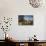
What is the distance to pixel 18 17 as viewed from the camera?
4473mm

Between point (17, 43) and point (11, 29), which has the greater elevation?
→ point (11, 29)

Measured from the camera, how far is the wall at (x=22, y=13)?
4.44 meters

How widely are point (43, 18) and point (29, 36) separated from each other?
752 mm

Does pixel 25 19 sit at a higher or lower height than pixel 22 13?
lower

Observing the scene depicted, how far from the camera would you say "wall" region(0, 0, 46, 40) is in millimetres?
4438

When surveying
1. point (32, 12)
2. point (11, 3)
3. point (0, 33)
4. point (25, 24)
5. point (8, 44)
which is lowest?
point (8, 44)

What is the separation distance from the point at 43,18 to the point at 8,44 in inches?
57.2

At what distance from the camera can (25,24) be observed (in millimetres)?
4480

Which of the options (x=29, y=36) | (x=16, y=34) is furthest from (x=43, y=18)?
(x=16, y=34)


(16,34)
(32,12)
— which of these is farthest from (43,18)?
(16,34)

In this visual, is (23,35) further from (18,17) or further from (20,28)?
(18,17)

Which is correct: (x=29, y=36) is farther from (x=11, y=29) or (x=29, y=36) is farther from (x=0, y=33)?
(x=0, y=33)

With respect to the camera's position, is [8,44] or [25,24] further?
[25,24]

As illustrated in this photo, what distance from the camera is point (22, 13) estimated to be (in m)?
4.46
